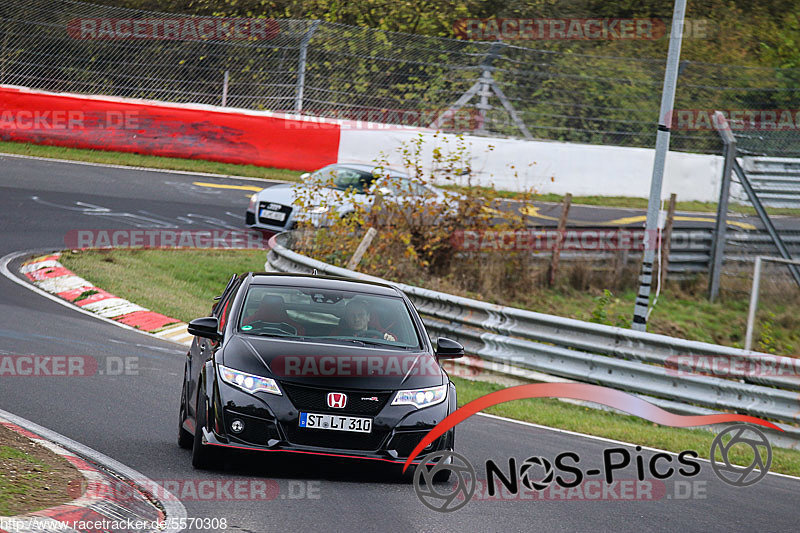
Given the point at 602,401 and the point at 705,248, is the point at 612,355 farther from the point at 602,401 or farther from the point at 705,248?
the point at 705,248

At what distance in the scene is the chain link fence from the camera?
2492 centimetres

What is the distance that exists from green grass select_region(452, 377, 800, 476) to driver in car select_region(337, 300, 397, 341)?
3372mm

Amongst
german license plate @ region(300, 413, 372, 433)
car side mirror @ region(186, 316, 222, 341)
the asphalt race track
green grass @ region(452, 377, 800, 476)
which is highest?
car side mirror @ region(186, 316, 222, 341)

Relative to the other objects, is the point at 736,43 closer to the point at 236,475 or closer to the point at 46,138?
the point at 46,138

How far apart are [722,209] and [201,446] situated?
13931 mm

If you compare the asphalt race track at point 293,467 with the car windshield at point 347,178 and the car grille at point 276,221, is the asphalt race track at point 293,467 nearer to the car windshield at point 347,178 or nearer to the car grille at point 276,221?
the car grille at point 276,221

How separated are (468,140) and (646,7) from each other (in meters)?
16.8

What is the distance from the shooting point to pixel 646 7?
39.9m

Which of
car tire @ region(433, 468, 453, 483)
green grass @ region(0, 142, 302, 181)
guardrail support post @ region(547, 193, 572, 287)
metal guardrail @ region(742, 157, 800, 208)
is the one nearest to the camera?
car tire @ region(433, 468, 453, 483)

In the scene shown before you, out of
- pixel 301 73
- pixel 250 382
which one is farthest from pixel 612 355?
pixel 301 73

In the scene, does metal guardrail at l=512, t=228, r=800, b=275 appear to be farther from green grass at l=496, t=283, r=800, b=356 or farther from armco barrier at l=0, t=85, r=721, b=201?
armco barrier at l=0, t=85, r=721, b=201

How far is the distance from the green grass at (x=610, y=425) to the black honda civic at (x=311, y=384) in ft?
10.5

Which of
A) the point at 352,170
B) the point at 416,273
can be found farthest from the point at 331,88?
the point at 416,273

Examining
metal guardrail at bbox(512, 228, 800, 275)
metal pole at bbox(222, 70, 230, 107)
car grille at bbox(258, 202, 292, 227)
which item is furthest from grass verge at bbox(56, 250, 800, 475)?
metal pole at bbox(222, 70, 230, 107)
